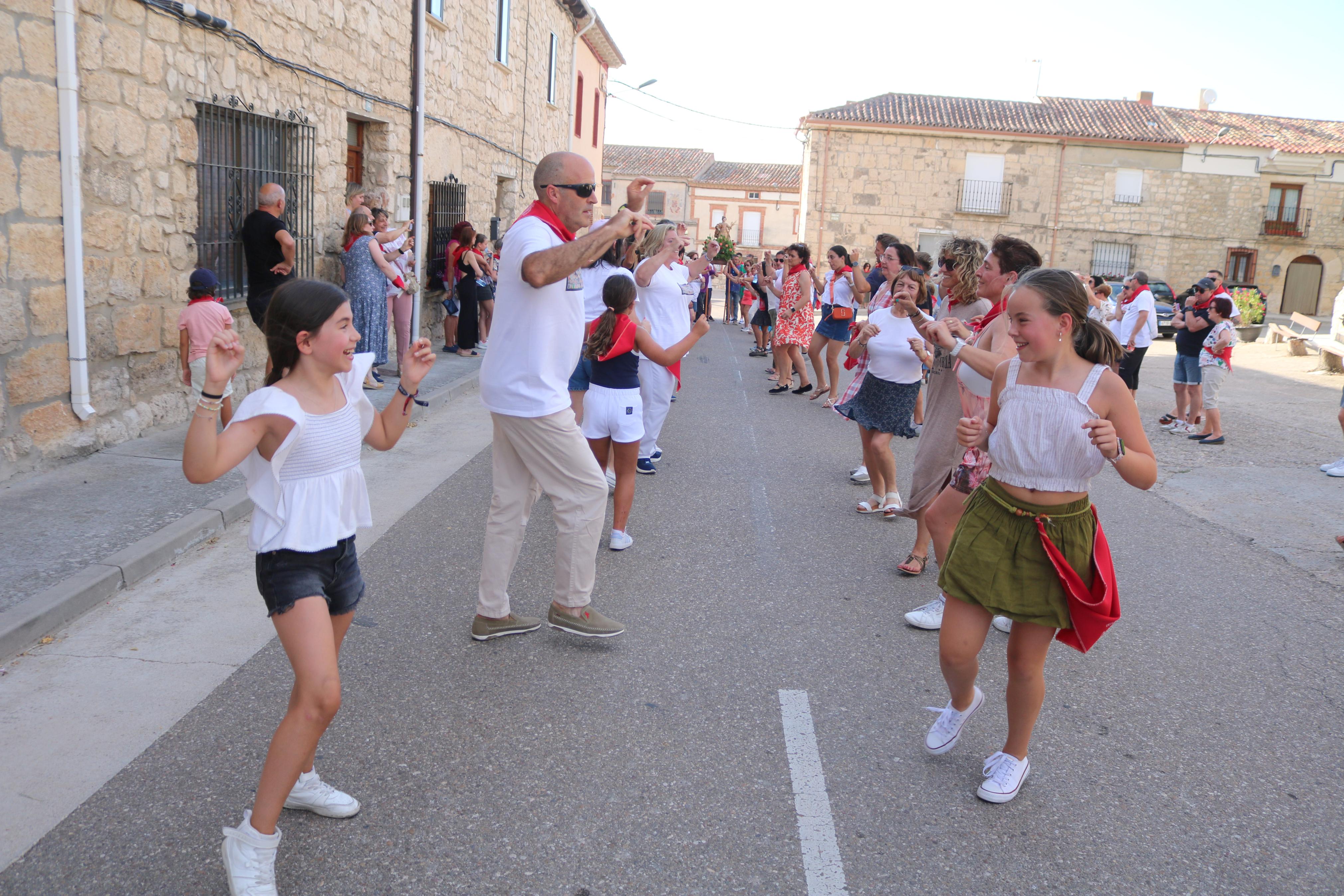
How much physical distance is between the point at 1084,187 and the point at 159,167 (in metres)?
38.0

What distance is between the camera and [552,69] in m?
21.2

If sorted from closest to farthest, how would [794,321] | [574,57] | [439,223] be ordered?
[794,321]
[439,223]
[574,57]

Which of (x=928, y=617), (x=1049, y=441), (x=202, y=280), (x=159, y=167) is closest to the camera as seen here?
(x=1049, y=441)

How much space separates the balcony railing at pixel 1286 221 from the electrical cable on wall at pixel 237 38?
1532 inches

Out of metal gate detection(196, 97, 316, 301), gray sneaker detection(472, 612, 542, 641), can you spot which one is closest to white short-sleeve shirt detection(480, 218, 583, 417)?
gray sneaker detection(472, 612, 542, 641)

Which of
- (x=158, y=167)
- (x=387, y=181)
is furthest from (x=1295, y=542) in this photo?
(x=387, y=181)

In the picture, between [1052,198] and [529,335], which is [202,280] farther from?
[1052,198]

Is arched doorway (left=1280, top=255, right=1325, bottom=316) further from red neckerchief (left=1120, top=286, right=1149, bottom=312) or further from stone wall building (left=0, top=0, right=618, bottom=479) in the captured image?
stone wall building (left=0, top=0, right=618, bottom=479)

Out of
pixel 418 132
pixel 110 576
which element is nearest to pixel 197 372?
pixel 110 576

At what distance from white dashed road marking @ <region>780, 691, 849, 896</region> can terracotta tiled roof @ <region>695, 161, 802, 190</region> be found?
202ft

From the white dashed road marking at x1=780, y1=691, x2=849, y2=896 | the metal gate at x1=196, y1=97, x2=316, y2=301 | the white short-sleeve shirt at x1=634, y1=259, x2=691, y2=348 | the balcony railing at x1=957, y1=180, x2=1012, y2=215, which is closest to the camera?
the white dashed road marking at x1=780, y1=691, x2=849, y2=896

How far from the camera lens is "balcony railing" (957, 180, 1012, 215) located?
38.4m

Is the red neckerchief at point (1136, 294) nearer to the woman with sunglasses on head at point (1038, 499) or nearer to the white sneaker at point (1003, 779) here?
the woman with sunglasses on head at point (1038, 499)

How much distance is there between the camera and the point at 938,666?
14.0 feet
